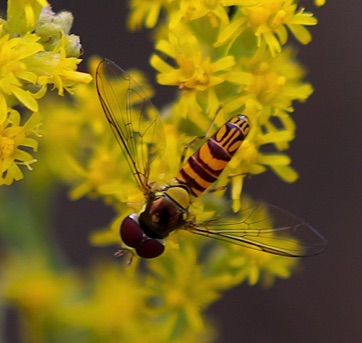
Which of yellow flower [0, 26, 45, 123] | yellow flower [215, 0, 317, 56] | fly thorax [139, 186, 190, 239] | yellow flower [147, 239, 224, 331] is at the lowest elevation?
yellow flower [147, 239, 224, 331]

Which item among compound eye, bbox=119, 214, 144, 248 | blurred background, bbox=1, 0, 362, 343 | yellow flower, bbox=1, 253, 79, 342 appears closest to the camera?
compound eye, bbox=119, 214, 144, 248

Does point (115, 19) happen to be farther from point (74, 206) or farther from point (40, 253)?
point (40, 253)

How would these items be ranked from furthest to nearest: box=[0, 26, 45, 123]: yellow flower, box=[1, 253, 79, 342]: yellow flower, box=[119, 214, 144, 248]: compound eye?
box=[1, 253, 79, 342]: yellow flower → box=[119, 214, 144, 248]: compound eye → box=[0, 26, 45, 123]: yellow flower

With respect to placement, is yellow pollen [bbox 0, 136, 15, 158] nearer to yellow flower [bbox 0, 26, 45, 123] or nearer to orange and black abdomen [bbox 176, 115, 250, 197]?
yellow flower [bbox 0, 26, 45, 123]

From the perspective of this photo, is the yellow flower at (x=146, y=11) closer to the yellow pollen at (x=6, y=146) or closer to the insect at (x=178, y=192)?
the insect at (x=178, y=192)

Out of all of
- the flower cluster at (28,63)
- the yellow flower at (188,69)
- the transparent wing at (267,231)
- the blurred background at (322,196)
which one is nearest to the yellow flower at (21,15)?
the flower cluster at (28,63)

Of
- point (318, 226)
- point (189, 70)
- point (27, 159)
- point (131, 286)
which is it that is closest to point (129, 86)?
point (189, 70)

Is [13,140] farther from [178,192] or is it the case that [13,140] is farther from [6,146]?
[178,192]

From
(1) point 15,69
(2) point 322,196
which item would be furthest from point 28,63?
(2) point 322,196

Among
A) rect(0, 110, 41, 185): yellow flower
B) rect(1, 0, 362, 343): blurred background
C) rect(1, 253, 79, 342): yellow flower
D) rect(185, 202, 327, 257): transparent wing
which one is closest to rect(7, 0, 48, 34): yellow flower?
rect(0, 110, 41, 185): yellow flower
